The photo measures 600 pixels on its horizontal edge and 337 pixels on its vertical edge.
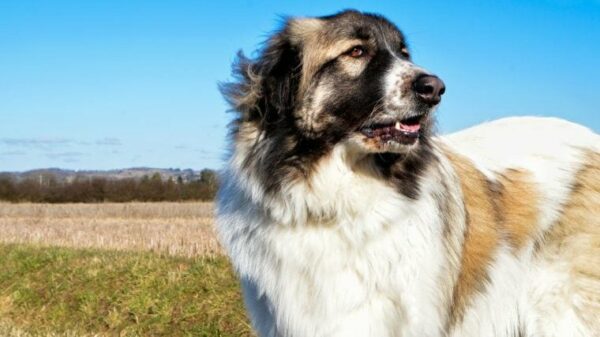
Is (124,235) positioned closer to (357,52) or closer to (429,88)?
(357,52)

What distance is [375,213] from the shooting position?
4625mm

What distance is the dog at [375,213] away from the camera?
4.57m

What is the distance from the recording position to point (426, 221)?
4.75m

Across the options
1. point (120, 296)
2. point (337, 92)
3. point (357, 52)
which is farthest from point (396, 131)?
point (120, 296)

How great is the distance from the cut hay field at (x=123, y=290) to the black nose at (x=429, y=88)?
5.58 metres

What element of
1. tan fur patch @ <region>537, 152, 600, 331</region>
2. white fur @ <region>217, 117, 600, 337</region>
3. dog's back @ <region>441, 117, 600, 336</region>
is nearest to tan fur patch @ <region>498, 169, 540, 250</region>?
dog's back @ <region>441, 117, 600, 336</region>

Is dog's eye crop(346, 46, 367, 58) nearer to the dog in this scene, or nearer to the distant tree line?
the dog

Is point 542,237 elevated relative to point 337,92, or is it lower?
lower

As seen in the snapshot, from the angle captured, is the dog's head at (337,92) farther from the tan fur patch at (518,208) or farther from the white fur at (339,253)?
the tan fur patch at (518,208)

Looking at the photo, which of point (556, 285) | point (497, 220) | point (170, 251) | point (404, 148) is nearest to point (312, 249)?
point (404, 148)

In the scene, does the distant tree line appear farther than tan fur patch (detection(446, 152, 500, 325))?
Yes

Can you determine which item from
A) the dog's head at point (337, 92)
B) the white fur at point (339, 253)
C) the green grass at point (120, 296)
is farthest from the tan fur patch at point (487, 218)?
the green grass at point (120, 296)

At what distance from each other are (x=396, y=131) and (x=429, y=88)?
12.2 inches

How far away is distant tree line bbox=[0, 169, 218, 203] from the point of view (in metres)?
42.7
